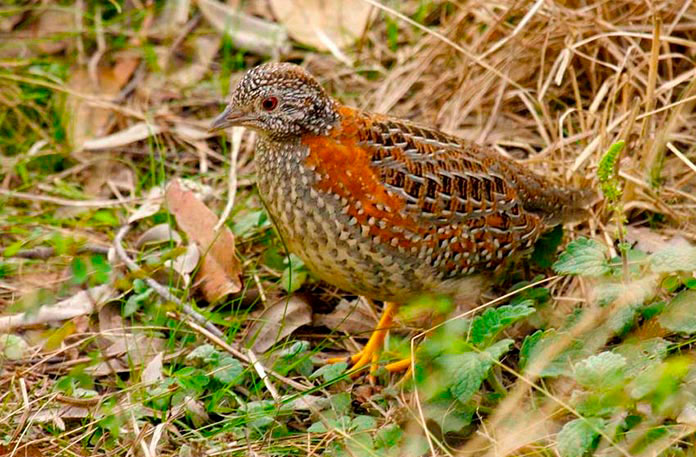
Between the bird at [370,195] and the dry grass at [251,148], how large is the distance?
1.38 feet

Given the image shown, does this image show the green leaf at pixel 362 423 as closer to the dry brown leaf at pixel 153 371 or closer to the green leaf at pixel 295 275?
the dry brown leaf at pixel 153 371

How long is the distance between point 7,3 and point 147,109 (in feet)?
4.12

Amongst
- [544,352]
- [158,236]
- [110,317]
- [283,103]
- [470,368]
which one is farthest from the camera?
[158,236]

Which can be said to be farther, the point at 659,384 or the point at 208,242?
the point at 208,242

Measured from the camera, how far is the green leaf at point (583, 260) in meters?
3.99

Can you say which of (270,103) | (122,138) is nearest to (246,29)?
(122,138)

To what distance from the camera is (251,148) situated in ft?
19.0

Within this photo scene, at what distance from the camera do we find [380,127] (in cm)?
445

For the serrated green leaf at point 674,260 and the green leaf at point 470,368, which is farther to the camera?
the serrated green leaf at point 674,260

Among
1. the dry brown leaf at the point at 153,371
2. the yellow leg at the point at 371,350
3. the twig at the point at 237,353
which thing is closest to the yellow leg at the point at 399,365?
the yellow leg at the point at 371,350

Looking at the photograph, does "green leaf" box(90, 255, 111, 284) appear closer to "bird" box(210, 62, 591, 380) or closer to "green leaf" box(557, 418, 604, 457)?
"bird" box(210, 62, 591, 380)

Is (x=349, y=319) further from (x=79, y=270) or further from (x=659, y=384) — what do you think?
(x=659, y=384)

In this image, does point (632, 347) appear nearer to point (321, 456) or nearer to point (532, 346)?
point (532, 346)

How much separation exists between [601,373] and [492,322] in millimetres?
429
